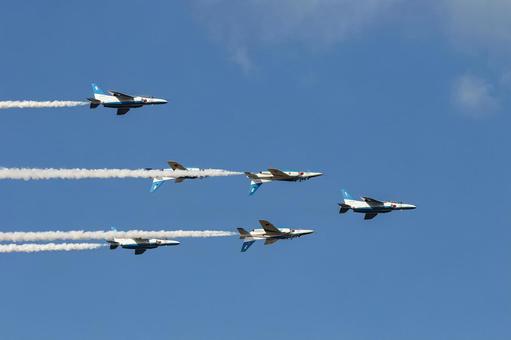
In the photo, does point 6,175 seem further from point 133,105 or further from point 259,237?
point 259,237

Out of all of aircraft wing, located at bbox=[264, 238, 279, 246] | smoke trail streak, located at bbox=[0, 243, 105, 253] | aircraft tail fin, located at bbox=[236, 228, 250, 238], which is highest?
aircraft wing, located at bbox=[264, 238, 279, 246]

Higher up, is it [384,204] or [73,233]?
[384,204]

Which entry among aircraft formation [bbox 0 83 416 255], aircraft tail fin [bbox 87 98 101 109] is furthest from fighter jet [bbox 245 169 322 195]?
aircraft tail fin [bbox 87 98 101 109]

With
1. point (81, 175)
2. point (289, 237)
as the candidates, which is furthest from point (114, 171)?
point (289, 237)

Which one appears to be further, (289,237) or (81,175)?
(289,237)

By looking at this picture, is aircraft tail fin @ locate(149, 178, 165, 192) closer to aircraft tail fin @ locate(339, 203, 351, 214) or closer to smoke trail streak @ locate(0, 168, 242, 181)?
smoke trail streak @ locate(0, 168, 242, 181)

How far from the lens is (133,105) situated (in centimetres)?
16288

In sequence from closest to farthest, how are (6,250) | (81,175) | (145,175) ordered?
(6,250)
(81,175)
(145,175)

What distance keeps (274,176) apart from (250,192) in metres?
Answer: 4.89

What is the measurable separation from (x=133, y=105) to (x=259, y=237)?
26.1 metres

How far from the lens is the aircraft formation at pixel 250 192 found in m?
161

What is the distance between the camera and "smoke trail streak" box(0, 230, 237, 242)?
5578 inches

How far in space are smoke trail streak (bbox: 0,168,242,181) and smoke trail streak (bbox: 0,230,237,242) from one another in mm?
7229

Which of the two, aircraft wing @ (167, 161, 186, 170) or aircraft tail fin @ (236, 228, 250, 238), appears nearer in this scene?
aircraft tail fin @ (236, 228, 250, 238)
